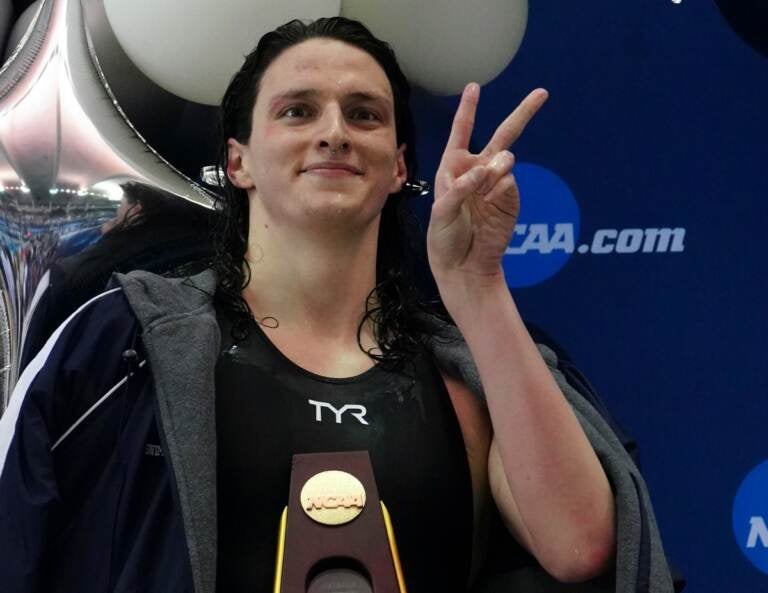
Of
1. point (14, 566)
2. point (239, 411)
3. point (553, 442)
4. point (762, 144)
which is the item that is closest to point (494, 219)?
point (553, 442)

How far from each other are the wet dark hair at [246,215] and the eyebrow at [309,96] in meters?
0.07

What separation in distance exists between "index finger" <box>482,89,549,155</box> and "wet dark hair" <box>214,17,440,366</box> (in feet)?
1.14

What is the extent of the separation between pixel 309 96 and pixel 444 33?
0.85 feet

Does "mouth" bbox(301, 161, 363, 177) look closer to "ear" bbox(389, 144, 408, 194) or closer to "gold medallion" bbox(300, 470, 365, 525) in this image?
"ear" bbox(389, 144, 408, 194)

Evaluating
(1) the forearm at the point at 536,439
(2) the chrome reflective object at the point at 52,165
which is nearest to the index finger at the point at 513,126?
(1) the forearm at the point at 536,439

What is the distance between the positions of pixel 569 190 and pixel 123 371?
2.75 feet

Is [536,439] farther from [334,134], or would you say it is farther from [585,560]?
[334,134]

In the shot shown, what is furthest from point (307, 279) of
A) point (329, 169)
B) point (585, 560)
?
point (585, 560)

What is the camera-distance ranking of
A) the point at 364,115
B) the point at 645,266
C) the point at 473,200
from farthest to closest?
the point at 645,266 < the point at 364,115 < the point at 473,200

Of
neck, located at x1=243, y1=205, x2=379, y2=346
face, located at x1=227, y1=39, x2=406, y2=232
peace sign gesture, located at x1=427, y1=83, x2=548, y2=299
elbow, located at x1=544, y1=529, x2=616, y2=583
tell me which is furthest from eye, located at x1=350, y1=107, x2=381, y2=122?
elbow, located at x1=544, y1=529, x2=616, y2=583

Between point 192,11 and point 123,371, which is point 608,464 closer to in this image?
point 123,371

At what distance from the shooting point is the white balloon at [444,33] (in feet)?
5.06

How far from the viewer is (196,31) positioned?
4.79 feet

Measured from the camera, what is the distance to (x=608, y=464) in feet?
4.22
